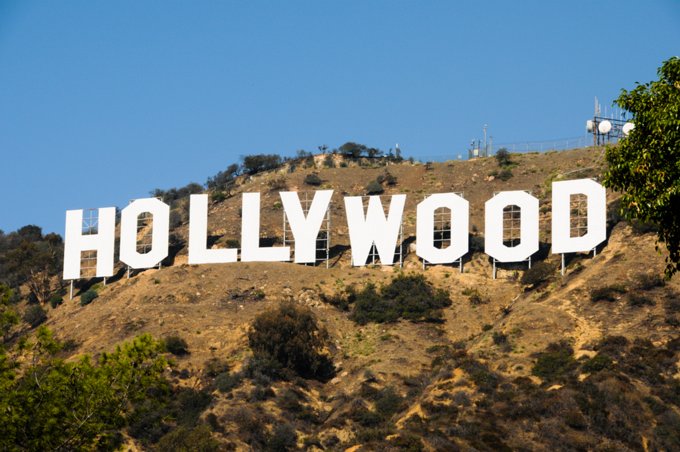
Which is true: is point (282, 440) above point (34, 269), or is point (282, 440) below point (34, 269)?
below

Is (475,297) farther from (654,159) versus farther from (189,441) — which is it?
(654,159)

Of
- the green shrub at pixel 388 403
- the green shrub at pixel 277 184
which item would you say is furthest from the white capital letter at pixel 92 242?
the green shrub at pixel 388 403

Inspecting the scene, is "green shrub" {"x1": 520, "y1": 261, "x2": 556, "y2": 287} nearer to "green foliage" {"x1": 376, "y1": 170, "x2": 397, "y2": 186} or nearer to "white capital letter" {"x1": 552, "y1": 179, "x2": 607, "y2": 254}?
"white capital letter" {"x1": 552, "y1": 179, "x2": 607, "y2": 254}

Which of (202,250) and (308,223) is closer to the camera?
(308,223)

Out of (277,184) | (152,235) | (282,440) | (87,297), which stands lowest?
(282,440)

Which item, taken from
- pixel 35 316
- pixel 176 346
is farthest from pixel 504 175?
pixel 35 316

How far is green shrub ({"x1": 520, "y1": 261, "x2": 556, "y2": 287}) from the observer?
260 feet

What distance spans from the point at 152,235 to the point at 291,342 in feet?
69.1

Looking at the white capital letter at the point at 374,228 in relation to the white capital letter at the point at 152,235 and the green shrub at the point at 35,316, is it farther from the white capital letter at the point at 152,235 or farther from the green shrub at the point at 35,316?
the green shrub at the point at 35,316

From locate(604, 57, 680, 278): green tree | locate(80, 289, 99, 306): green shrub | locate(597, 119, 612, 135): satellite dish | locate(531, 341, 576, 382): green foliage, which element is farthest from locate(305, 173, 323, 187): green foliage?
locate(604, 57, 680, 278): green tree

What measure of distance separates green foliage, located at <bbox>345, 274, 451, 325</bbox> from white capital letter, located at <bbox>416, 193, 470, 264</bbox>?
201 cm

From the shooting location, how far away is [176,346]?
244 feet

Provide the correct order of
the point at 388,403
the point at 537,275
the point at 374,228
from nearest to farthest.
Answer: the point at 388,403
the point at 537,275
the point at 374,228

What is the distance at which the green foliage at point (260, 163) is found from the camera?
123m
